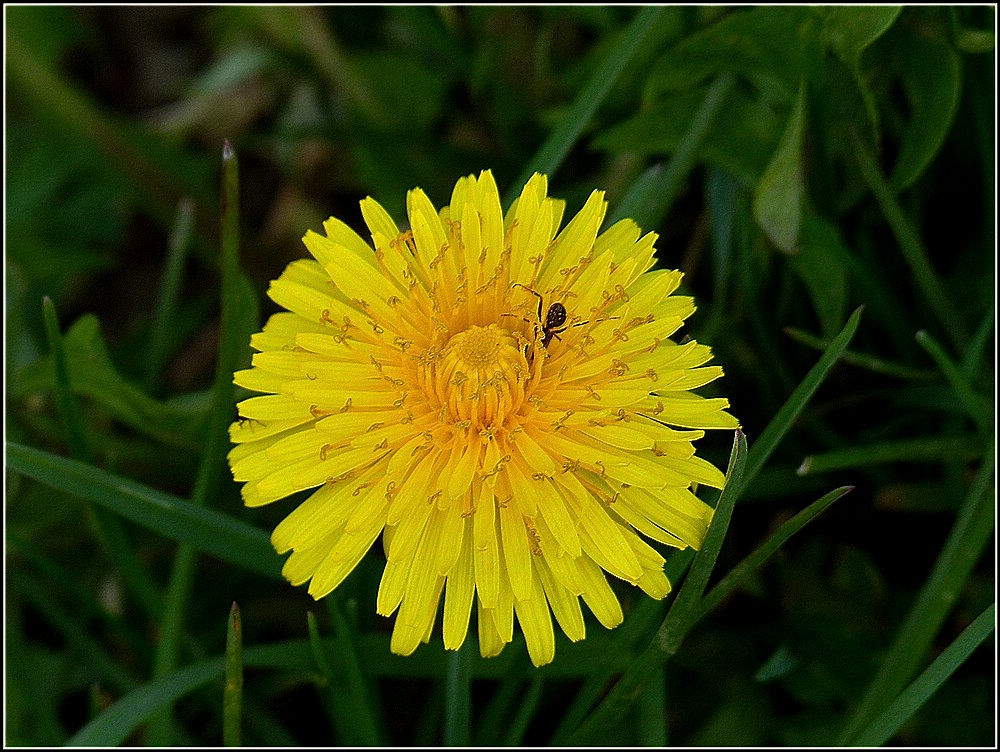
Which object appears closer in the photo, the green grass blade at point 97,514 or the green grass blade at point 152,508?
the green grass blade at point 152,508

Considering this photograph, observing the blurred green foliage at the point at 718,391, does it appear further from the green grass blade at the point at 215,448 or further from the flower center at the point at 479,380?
the flower center at the point at 479,380

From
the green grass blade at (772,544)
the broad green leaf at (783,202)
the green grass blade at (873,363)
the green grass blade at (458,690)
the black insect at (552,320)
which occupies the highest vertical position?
the broad green leaf at (783,202)

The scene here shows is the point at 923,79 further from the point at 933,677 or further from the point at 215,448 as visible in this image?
the point at 215,448

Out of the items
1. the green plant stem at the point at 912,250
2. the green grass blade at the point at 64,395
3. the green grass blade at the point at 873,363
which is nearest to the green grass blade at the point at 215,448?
the green grass blade at the point at 64,395

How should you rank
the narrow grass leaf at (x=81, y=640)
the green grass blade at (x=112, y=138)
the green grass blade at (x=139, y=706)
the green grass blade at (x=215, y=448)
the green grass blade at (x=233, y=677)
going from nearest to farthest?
the green grass blade at (x=233, y=677) → the green grass blade at (x=139, y=706) → the green grass blade at (x=215, y=448) → the narrow grass leaf at (x=81, y=640) → the green grass blade at (x=112, y=138)

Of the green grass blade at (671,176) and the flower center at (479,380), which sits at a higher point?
the green grass blade at (671,176)

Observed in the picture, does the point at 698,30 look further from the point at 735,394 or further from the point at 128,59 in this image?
the point at 128,59

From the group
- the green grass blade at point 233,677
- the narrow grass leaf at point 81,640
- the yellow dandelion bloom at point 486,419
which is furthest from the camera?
the narrow grass leaf at point 81,640

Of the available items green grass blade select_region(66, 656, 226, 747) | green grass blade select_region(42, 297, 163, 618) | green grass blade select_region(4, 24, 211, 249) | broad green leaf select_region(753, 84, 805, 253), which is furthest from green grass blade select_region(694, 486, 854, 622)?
green grass blade select_region(4, 24, 211, 249)
